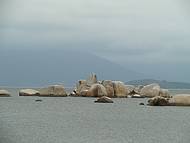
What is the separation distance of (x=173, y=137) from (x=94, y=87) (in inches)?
1422

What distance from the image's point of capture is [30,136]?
2178 centimetres

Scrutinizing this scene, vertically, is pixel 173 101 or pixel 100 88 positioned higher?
pixel 100 88

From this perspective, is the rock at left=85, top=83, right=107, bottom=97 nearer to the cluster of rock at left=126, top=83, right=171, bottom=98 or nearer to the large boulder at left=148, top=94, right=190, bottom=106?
the cluster of rock at left=126, top=83, right=171, bottom=98

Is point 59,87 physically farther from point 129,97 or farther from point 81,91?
point 129,97

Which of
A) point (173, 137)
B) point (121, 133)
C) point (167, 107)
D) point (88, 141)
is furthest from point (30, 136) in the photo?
point (167, 107)

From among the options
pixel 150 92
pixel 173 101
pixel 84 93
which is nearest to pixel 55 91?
A: pixel 84 93

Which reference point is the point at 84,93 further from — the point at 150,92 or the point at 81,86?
the point at 150,92

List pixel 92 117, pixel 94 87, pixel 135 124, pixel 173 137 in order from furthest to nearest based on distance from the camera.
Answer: pixel 94 87 < pixel 92 117 < pixel 135 124 < pixel 173 137

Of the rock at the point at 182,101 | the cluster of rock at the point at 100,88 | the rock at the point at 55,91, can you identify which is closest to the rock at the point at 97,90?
the cluster of rock at the point at 100,88

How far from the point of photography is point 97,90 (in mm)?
58406

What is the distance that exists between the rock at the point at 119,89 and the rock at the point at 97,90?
2.14 m

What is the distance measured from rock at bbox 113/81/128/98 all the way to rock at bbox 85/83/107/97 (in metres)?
2.14

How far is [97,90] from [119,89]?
4.38 m

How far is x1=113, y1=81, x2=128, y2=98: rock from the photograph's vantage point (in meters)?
60.3
